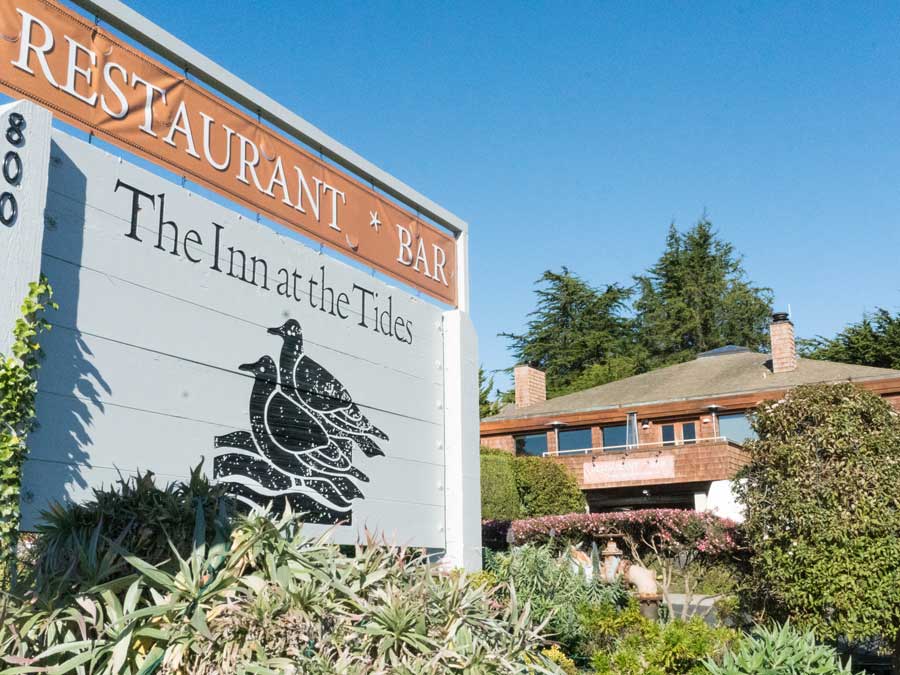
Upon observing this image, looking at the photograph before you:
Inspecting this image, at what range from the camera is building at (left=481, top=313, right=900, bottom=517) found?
987 inches

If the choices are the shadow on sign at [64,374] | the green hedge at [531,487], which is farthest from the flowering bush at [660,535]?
the shadow on sign at [64,374]

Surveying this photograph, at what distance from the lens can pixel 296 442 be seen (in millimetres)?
6832

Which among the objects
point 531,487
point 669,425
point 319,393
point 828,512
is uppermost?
point 669,425

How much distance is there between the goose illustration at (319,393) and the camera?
6891 millimetres

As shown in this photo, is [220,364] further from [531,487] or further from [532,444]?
[532,444]

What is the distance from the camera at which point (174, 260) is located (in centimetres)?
604

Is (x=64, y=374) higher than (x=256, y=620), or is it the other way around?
(x=64, y=374)

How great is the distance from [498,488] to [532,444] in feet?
20.7

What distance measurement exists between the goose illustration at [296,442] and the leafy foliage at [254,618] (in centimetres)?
323

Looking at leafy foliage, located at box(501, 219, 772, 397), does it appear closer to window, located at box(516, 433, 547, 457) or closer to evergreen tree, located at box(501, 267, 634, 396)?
evergreen tree, located at box(501, 267, 634, 396)

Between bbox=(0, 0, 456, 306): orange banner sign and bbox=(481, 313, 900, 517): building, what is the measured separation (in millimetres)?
17642

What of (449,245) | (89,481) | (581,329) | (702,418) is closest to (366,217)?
(449,245)

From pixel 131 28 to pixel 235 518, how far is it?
4321 millimetres

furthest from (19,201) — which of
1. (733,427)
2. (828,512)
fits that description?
(733,427)
